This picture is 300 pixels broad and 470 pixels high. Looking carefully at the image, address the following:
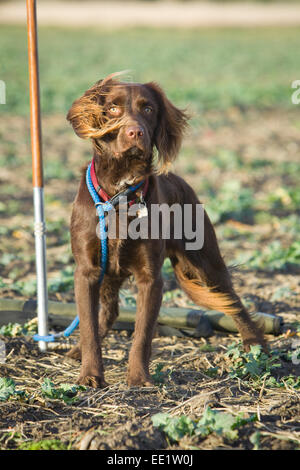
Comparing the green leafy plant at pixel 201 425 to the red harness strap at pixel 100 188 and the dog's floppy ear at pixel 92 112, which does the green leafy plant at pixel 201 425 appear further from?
the dog's floppy ear at pixel 92 112

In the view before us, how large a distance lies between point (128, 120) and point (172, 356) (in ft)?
5.20

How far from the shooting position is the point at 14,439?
2.71 metres

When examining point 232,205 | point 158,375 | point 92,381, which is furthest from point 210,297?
point 232,205

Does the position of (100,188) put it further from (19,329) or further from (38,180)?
(19,329)

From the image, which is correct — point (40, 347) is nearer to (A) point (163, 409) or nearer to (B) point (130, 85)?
(A) point (163, 409)

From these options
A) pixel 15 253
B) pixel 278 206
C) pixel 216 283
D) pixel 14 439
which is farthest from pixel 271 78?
pixel 14 439

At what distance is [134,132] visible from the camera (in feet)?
10.0

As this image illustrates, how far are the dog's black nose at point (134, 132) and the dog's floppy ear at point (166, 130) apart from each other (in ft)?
1.08

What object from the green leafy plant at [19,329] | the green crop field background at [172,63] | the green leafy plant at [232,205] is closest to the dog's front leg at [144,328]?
the green leafy plant at [19,329]

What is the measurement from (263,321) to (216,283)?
43 centimetres

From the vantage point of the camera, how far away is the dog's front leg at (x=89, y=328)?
3348 mm

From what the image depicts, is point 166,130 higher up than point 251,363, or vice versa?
point 166,130

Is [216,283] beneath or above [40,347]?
above

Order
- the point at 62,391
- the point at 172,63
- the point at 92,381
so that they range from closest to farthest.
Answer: the point at 62,391 → the point at 92,381 → the point at 172,63
